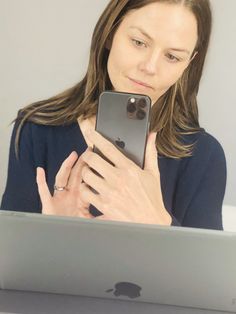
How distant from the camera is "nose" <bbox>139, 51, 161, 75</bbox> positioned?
838 millimetres

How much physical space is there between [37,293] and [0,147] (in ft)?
0.99

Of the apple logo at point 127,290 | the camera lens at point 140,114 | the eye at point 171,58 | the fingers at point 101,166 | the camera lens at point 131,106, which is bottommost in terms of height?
the apple logo at point 127,290

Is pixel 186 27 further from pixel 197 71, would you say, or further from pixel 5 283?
pixel 5 283

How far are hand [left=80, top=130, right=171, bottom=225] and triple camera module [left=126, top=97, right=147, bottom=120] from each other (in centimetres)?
5

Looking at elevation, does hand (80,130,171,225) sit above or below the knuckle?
below

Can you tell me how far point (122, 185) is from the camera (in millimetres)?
863

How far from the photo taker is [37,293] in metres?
0.96

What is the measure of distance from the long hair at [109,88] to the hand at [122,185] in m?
0.04

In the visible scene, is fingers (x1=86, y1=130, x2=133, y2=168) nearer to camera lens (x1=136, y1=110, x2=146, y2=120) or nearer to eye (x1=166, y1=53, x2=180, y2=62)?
camera lens (x1=136, y1=110, x2=146, y2=120)

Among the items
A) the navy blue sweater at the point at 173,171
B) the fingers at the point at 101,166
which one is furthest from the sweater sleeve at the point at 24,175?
the fingers at the point at 101,166

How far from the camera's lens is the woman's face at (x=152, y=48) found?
82 centimetres

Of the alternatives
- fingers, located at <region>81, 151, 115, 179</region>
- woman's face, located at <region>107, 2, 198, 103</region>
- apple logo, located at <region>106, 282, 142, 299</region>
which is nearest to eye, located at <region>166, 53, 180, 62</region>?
woman's face, located at <region>107, 2, 198, 103</region>

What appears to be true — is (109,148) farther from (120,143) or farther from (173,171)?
(173,171)

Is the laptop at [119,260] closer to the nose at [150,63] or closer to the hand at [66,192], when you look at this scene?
the hand at [66,192]
